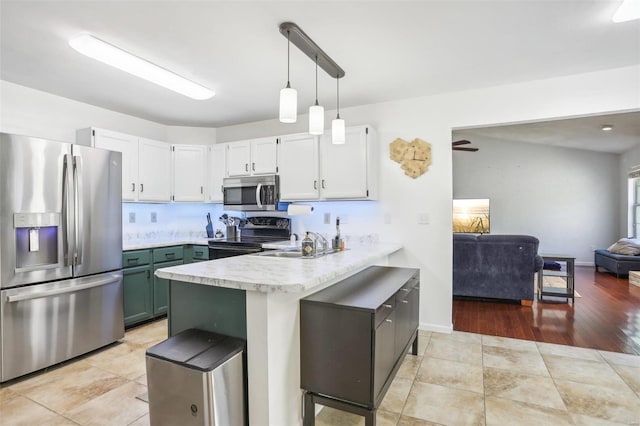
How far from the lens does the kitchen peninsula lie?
5.52ft

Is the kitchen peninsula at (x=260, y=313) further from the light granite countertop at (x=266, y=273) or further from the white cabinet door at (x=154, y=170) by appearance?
the white cabinet door at (x=154, y=170)

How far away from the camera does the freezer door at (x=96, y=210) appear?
2.89 m

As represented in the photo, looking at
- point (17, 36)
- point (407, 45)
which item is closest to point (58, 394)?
point (17, 36)

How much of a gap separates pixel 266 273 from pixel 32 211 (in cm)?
Answer: 207

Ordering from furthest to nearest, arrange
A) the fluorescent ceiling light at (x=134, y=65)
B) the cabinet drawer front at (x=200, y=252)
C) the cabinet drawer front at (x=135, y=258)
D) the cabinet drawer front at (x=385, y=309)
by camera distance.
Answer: the cabinet drawer front at (x=200, y=252) → the cabinet drawer front at (x=135, y=258) → the fluorescent ceiling light at (x=134, y=65) → the cabinet drawer front at (x=385, y=309)

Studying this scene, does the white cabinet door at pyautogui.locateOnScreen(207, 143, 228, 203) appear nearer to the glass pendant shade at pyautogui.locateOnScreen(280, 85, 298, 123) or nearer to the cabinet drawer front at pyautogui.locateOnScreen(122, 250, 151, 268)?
the cabinet drawer front at pyautogui.locateOnScreen(122, 250, 151, 268)

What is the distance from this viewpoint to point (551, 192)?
791cm

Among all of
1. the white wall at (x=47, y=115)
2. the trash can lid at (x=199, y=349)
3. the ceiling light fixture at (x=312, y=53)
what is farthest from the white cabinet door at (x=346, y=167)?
the white wall at (x=47, y=115)

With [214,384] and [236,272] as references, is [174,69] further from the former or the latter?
[214,384]

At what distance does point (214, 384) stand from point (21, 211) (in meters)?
2.17

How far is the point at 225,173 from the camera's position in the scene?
14.5 feet

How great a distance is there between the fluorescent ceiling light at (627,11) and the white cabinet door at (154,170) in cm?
438

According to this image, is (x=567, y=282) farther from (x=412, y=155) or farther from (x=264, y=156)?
(x=264, y=156)

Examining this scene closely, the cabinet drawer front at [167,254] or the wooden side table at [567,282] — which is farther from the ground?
the cabinet drawer front at [167,254]
